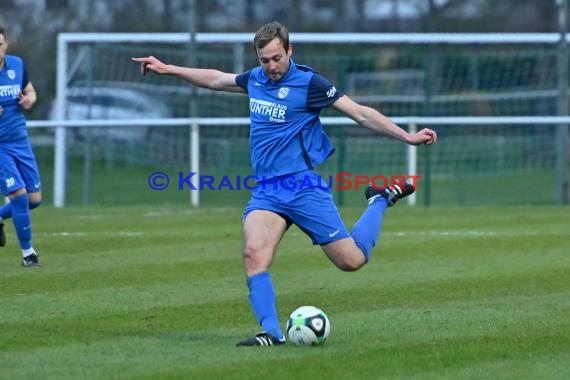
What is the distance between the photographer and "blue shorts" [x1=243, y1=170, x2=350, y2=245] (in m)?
7.87

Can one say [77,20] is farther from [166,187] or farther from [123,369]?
[123,369]

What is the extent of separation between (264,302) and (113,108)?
51.7 feet

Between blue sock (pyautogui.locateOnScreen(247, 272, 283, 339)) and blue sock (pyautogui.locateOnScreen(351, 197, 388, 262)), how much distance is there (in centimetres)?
79

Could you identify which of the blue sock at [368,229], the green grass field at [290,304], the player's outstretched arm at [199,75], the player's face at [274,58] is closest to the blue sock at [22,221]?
the green grass field at [290,304]

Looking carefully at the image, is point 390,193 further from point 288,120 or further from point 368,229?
point 288,120

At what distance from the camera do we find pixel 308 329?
749 centimetres

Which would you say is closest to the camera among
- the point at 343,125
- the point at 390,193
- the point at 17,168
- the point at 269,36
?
the point at 269,36

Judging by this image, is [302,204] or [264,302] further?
[302,204]

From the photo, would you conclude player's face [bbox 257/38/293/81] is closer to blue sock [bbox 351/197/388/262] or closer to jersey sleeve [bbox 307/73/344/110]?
jersey sleeve [bbox 307/73/344/110]

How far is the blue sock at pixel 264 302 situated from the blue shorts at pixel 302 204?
0.46 metres

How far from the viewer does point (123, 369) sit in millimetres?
6754

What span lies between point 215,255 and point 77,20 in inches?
594

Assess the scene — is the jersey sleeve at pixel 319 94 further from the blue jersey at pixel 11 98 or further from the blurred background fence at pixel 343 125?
the blurred background fence at pixel 343 125

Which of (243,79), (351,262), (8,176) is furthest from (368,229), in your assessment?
(8,176)
